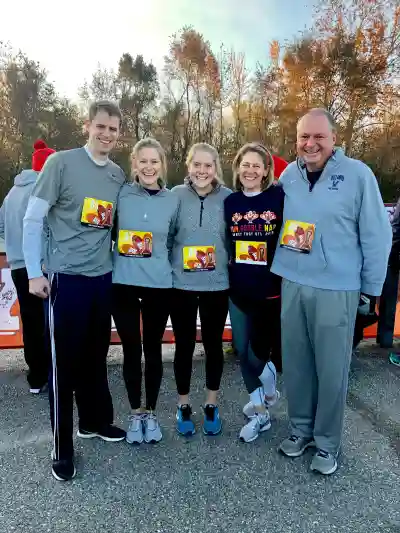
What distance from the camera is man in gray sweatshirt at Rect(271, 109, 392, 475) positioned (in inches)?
90.8

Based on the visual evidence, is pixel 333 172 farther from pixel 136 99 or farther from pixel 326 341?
pixel 136 99

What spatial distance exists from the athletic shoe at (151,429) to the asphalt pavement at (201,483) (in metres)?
0.06

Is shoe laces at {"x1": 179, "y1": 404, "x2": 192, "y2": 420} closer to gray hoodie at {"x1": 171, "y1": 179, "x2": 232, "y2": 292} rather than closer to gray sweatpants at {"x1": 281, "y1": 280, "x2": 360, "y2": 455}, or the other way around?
gray sweatpants at {"x1": 281, "y1": 280, "x2": 360, "y2": 455}

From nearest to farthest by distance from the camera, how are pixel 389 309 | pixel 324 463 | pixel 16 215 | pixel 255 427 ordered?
pixel 324 463 → pixel 255 427 → pixel 16 215 → pixel 389 309

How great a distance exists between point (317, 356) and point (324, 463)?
641 mm

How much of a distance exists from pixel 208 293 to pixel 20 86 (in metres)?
19.3

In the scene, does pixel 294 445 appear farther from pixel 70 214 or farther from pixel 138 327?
pixel 70 214

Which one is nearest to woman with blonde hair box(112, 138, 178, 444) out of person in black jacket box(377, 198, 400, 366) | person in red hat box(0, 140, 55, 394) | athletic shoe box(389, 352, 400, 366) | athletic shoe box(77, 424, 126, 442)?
athletic shoe box(77, 424, 126, 442)

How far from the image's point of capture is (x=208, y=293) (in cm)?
269

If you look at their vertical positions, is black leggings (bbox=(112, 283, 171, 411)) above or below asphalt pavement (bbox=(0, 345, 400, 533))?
above

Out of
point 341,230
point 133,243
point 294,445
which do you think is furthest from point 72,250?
point 294,445

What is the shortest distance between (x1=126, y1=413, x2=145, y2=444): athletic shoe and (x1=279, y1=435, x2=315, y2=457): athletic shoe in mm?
934

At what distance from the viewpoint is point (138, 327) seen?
271 cm

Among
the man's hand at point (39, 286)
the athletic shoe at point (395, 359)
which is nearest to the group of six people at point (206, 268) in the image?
the man's hand at point (39, 286)
